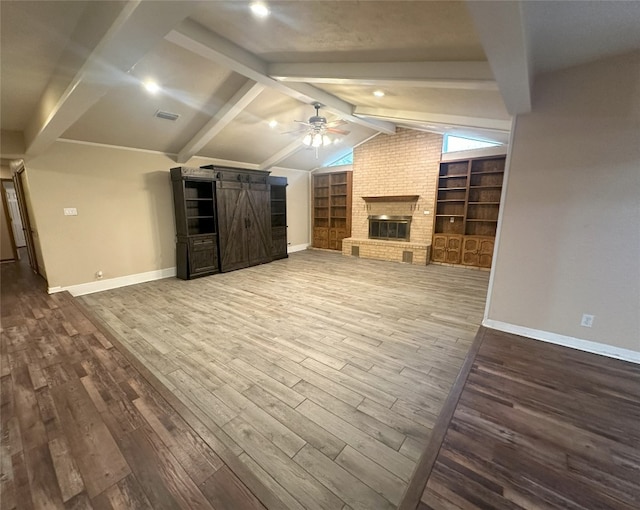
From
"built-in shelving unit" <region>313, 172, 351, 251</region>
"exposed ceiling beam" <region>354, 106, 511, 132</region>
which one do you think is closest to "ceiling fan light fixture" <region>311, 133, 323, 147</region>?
"exposed ceiling beam" <region>354, 106, 511, 132</region>

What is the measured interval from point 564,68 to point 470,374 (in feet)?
9.63

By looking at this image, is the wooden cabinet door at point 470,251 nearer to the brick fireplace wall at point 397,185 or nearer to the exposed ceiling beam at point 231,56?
the brick fireplace wall at point 397,185

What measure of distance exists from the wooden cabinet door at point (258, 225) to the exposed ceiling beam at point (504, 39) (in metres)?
5.18

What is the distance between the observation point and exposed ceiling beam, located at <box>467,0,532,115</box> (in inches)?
46.2

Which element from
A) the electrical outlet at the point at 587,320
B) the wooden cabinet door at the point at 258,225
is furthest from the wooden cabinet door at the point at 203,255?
the electrical outlet at the point at 587,320

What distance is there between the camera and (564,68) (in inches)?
95.8

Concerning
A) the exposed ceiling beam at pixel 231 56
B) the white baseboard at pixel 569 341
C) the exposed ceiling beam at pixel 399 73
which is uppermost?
the exposed ceiling beam at pixel 231 56

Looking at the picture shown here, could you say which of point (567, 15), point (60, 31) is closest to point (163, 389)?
point (60, 31)

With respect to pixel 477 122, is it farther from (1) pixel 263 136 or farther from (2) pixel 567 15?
(1) pixel 263 136

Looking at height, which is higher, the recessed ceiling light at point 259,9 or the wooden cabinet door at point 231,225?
the recessed ceiling light at point 259,9

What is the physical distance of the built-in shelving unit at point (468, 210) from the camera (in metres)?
5.81

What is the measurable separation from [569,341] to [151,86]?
5.68 metres

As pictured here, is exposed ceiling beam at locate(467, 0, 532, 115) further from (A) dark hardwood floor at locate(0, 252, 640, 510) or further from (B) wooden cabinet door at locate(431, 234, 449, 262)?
(B) wooden cabinet door at locate(431, 234, 449, 262)

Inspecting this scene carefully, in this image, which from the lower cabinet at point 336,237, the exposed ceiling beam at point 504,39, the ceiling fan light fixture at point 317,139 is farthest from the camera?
the lower cabinet at point 336,237
